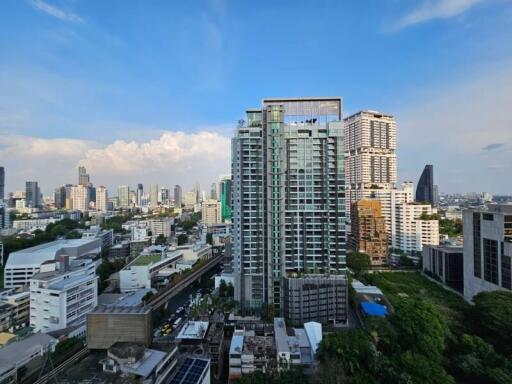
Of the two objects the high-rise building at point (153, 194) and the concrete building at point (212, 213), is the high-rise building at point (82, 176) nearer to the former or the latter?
the high-rise building at point (153, 194)

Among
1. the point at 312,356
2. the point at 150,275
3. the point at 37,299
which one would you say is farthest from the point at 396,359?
the point at 150,275

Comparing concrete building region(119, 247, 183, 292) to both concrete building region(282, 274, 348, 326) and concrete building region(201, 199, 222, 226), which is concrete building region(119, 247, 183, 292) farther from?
concrete building region(201, 199, 222, 226)

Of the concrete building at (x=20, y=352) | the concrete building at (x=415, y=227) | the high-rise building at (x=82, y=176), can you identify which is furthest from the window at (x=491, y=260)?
the high-rise building at (x=82, y=176)

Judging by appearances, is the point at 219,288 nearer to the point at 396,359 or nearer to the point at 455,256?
the point at 396,359

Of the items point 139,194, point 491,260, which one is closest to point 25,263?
point 491,260

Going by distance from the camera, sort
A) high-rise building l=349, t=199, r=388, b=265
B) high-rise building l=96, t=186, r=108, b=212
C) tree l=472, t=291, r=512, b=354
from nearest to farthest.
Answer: tree l=472, t=291, r=512, b=354
high-rise building l=349, t=199, r=388, b=265
high-rise building l=96, t=186, r=108, b=212

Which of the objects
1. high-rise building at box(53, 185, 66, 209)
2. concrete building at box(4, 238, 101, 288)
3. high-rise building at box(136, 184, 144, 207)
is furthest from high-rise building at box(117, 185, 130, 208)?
concrete building at box(4, 238, 101, 288)
